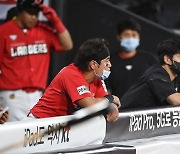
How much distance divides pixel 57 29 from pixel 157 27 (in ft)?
7.24

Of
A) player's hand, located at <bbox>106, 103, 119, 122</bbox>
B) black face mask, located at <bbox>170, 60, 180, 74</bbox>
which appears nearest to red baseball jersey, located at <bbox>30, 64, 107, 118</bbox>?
player's hand, located at <bbox>106, 103, 119, 122</bbox>

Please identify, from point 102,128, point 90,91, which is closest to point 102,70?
point 90,91

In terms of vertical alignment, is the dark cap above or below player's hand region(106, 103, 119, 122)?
above

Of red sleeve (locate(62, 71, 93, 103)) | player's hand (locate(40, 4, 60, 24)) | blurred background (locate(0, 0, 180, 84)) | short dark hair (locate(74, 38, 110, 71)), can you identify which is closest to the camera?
red sleeve (locate(62, 71, 93, 103))

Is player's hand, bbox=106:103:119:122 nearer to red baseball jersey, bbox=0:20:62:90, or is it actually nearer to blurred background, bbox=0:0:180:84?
red baseball jersey, bbox=0:20:62:90

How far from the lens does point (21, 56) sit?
7.13 metres

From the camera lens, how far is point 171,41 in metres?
6.23

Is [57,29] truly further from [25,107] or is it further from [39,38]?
[25,107]

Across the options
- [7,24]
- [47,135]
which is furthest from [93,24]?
[47,135]

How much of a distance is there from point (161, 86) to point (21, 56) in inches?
71.0

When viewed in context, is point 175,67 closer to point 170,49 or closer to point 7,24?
point 170,49

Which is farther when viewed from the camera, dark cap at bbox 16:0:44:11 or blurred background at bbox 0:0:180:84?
blurred background at bbox 0:0:180:84

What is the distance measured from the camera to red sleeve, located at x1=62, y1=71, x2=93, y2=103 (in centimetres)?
501

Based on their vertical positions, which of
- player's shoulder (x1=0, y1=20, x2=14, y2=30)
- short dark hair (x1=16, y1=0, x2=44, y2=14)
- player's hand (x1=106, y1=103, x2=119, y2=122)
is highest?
short dark hair (x1=16, y1=0, x2=44, y2=14)
